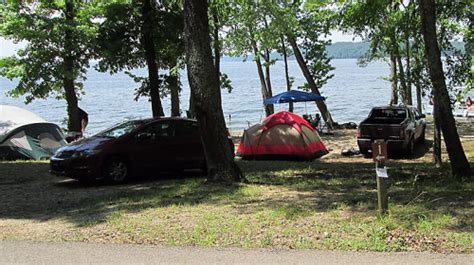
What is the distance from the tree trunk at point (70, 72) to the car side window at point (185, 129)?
364 inches

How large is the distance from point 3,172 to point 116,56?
6975mm

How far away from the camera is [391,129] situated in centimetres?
1752

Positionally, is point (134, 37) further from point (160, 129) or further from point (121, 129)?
point (121, 129)

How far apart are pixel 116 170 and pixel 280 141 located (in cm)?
744

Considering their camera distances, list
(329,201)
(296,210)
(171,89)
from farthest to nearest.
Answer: (171,89) → (329,201) → (296,210)

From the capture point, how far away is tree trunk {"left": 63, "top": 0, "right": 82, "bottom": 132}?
805 inches

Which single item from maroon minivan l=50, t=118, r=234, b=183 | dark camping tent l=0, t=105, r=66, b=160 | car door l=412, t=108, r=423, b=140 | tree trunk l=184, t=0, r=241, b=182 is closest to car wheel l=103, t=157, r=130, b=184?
maroon minivan l=50, t=118, r=234, b=183

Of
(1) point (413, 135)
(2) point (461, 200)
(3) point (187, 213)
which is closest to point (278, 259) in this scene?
(3) point (187, 213)

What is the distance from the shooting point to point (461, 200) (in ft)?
23.2

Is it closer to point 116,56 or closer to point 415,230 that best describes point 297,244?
point 415,230

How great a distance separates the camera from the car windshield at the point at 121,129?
11.7m

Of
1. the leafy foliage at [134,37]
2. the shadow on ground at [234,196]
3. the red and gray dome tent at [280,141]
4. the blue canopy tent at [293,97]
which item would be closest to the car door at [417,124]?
the red and gray dome tent at [280,141]

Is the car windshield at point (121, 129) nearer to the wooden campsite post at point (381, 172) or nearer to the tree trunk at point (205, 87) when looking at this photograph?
the tree trunk at point (205, 87)

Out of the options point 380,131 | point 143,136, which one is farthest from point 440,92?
point 380,131
